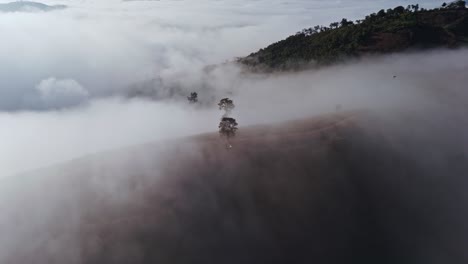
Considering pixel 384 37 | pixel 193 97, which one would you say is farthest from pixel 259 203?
pixel 384 37

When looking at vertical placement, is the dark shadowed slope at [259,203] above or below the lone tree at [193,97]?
below

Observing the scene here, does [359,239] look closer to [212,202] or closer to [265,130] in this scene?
[212,202]

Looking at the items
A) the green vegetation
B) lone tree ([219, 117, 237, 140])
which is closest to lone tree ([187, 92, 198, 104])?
the green vegetation

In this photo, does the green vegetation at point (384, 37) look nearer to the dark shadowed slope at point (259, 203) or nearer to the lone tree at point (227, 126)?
the dark shadowed slope at point (259, 203)

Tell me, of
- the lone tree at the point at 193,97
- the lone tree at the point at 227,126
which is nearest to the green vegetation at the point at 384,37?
the lone tree at the point at 193,97

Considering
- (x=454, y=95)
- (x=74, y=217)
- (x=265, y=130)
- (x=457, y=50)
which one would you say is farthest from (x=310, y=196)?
(x=457, y=50)

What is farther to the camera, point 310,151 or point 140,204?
point 310,151

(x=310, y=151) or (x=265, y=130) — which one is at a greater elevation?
(x=265, y=130)
